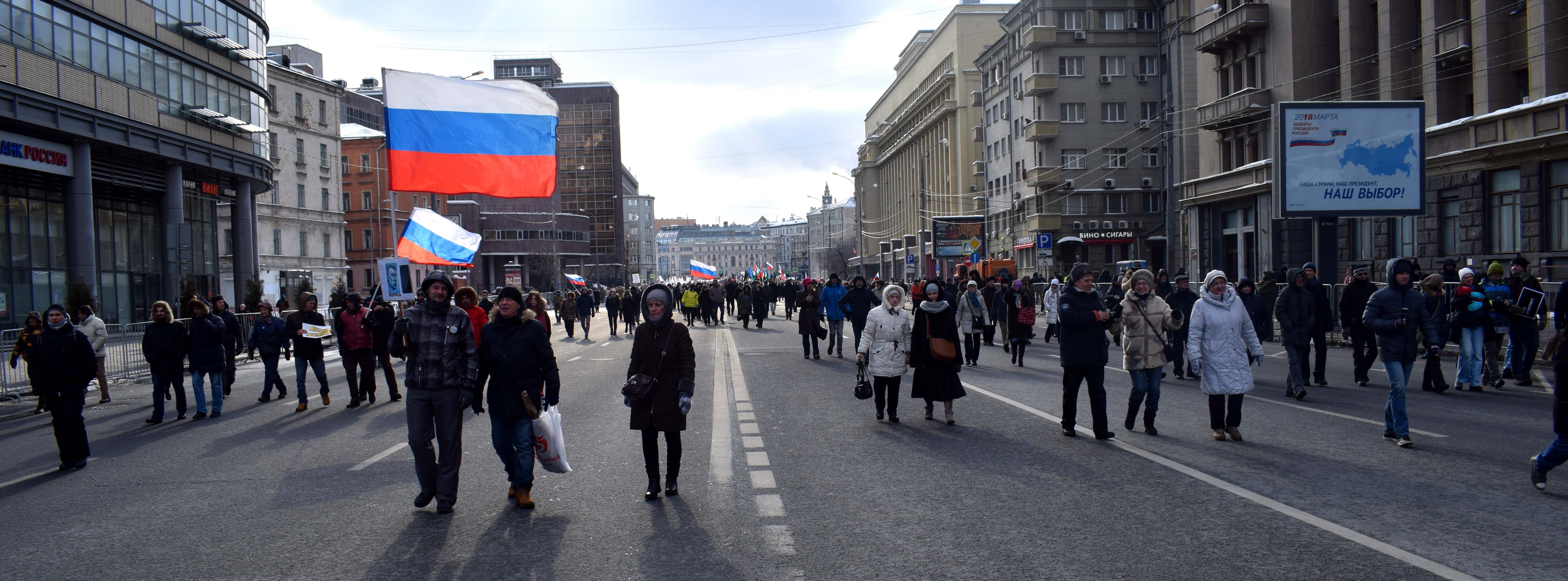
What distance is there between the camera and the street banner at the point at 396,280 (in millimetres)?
21688

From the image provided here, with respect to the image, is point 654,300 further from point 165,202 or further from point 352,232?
point 352,232

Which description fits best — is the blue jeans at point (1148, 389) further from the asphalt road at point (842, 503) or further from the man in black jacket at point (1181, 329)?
the man in black jacket at point (1181, 329)

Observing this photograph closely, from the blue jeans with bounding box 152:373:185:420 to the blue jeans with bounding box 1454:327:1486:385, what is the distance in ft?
52.1

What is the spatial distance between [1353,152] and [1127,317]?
16041 millimetres

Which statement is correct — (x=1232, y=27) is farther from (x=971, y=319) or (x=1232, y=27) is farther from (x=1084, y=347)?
(x=1084, y=347)

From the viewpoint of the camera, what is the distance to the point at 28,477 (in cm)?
895

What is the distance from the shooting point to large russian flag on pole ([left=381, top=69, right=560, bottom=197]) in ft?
66.0

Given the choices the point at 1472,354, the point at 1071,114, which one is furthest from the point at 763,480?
the point at 1071,114

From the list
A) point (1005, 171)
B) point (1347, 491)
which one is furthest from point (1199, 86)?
point (1347, 491)

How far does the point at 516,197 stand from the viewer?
21250mm

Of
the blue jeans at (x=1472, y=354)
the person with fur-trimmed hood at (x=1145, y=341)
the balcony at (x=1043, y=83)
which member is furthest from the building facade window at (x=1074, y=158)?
the person with fur-trimmed hood at (x=1145, y=341)

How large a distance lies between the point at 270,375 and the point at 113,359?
210 inches

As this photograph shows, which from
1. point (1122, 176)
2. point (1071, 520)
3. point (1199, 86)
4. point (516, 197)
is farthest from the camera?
point (1122, 176)

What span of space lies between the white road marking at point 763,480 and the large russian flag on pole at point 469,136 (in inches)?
538
